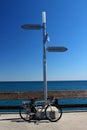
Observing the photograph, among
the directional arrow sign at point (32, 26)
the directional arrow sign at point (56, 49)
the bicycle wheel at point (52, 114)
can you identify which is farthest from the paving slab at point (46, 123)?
the directional arrow sign at point (32, 26)

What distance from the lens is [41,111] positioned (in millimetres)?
10367

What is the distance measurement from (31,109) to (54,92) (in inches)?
88.1

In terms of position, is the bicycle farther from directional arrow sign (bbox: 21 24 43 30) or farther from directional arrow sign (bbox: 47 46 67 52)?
directional arrow sign (bbox: 21 24 43 30)

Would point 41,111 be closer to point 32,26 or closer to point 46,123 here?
point 46,123

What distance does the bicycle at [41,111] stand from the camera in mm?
10289

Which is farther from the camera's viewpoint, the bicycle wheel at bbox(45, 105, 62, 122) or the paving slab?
the bicycle wheel at bbox(45, 105, 62, 122)

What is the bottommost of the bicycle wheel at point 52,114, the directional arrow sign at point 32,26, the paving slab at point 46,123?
the paving slab at point 46,123

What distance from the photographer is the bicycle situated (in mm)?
10289

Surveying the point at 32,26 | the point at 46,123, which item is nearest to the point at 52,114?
the point at 46,123

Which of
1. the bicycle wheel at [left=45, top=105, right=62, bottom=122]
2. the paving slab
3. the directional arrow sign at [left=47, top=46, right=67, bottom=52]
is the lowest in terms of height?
the paving slab

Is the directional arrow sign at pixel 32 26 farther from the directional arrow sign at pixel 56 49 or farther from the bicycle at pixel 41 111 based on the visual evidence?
the bicycle at pixel 41 111

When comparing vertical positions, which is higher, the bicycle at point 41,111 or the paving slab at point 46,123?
the bicycle at point 41,111

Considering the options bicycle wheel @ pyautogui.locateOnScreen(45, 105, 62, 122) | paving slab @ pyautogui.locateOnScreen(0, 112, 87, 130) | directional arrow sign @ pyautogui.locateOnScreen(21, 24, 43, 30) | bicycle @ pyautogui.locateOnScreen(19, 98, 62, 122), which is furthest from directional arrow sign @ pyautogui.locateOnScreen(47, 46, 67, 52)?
paving slab @ pyautogui.locateOnScreen(0, 112, 87, 130)

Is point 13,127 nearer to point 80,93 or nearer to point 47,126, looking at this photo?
point 47,126
